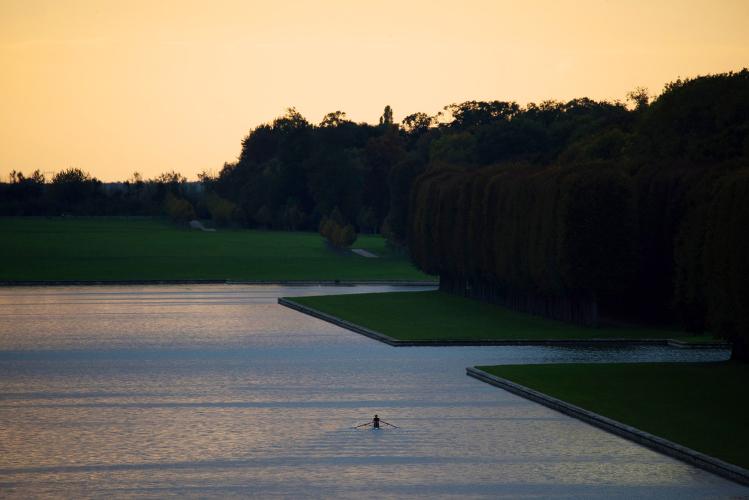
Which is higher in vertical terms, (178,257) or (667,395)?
(178,257)

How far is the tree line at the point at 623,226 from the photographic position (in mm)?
38625

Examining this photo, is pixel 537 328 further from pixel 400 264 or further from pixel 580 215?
Result: pixel 400 264

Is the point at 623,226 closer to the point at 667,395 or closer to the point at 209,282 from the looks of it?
the point at 667,395

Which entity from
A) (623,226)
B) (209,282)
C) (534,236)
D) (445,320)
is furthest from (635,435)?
(209,282)

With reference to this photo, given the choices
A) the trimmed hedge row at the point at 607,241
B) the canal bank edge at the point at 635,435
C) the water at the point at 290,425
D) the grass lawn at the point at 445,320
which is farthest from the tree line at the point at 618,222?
the canal bank edge at the point at 635,435

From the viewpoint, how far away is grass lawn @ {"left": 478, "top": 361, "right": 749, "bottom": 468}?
83.8ft

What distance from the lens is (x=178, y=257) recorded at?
115 meters

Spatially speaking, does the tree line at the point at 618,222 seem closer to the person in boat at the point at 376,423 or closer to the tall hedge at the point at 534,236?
the tall hedge at the point at 534,236

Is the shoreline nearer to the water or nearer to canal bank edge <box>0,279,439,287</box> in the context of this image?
canal bank edge <box>0,279,439,287</box>

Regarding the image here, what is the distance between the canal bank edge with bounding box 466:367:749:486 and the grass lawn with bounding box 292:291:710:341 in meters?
14.0

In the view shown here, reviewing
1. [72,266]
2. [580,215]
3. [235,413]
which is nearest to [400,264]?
[72,266]

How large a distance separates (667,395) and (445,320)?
25.9 metres

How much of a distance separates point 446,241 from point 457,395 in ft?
137

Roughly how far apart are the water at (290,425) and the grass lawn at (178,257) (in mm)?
49589
